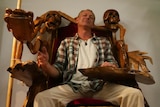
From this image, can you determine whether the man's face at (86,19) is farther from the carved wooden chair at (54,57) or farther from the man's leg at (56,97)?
the man's leg at (56,97)

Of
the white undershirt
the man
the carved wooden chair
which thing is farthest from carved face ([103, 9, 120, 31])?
the white undershirt

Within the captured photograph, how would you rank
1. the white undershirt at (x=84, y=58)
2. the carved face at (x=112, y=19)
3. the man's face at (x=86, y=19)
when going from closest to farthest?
the white undershirt at (x=84, y=58) → the man's face at (x=86, y=19) → the carved face at (x=112, y=19)

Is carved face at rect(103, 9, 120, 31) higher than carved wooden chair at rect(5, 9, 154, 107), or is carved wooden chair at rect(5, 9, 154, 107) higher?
carved face at rect(103, 9, 120, 31)

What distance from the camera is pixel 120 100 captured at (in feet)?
4.98

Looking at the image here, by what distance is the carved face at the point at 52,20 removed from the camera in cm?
207

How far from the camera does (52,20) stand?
2.07 m

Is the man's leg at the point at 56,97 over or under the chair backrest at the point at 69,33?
under

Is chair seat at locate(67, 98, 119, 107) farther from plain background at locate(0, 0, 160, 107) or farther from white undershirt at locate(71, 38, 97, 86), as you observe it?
plain background at locate(0, 0, 160, 107)

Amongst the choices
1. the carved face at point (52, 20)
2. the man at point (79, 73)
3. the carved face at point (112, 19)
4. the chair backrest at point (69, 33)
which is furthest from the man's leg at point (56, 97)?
the carved face at point (112, 19)

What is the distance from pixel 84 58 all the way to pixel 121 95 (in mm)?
415

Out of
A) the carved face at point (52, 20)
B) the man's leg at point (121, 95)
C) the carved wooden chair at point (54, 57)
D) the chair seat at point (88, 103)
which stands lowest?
the chair seat at point (88, 103)

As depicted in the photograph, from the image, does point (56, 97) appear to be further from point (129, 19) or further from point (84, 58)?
point (129, 19)

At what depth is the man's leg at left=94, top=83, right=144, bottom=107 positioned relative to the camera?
1421 mm

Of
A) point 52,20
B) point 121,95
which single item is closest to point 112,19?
point 52,20
